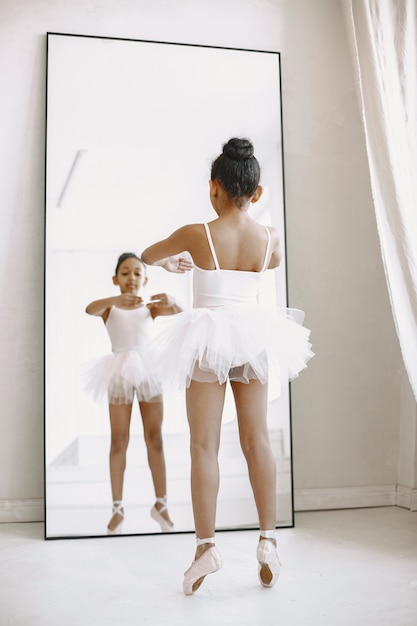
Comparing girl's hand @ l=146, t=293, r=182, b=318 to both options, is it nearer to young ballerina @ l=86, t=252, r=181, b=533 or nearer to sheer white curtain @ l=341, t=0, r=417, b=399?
young ballerina @ l=86, t=252, r=181, b=533

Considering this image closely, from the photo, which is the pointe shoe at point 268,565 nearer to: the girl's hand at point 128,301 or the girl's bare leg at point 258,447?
the girl's bare leg at point 258,447

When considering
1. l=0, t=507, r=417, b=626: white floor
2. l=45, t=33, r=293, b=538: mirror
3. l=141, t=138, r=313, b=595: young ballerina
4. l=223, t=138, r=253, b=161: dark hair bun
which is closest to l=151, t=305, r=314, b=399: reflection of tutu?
l=141, t=138, r=313, b=595: young ballerina

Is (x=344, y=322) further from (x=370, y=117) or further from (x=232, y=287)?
(x=232, y=287)

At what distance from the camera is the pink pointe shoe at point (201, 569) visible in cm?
210

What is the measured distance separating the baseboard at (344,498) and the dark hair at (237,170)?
154 centimetres

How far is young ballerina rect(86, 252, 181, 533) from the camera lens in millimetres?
2939

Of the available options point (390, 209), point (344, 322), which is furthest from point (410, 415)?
point (390, 209)

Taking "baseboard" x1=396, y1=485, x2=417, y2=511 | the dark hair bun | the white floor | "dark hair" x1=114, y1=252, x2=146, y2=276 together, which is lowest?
the white floor

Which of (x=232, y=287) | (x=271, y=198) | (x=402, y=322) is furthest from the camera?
(x=271, y=198)

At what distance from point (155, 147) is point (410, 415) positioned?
5.37 ft

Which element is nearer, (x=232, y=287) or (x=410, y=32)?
(x=232, y=287)

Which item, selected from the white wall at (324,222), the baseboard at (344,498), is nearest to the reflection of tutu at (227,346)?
the white wall at (324,222)

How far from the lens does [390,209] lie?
2.63m

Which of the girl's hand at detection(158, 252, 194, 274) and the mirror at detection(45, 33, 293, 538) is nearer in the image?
the girl's hand at detection(158, 252, 194, 274)
